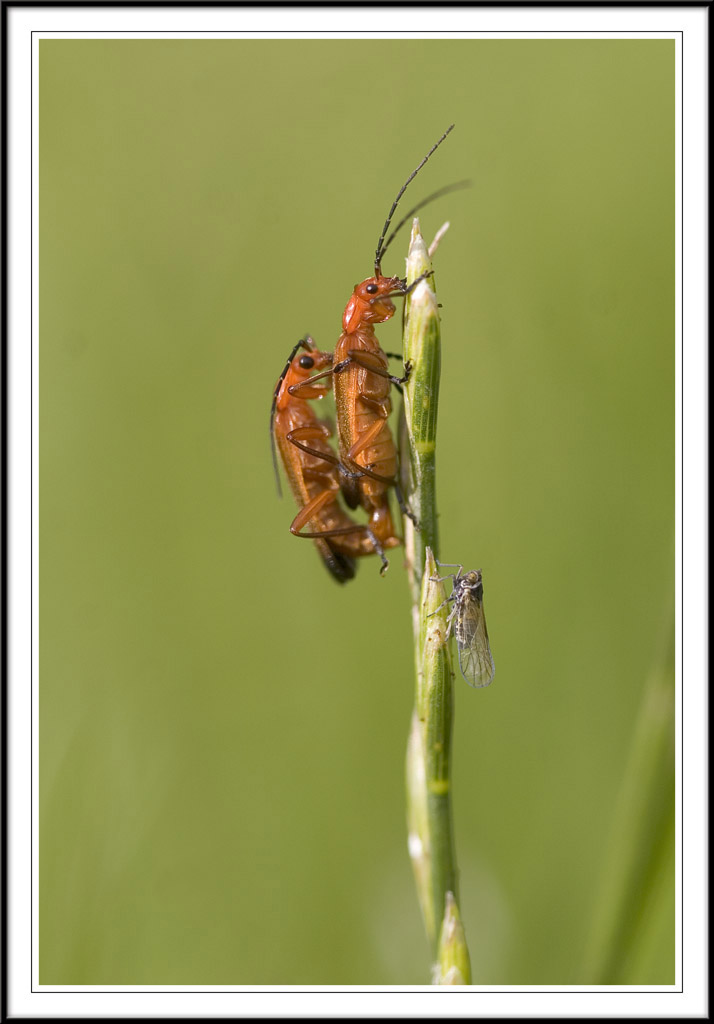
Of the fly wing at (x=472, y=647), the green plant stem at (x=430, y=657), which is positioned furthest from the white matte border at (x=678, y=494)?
the fly wing at (x=472, y=647)

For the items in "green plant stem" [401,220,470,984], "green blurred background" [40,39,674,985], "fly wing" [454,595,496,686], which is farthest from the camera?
"green blurred background" [40,39,674,985]

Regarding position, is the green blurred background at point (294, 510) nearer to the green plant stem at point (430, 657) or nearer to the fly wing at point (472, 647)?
the fly wing at point (472, 647)

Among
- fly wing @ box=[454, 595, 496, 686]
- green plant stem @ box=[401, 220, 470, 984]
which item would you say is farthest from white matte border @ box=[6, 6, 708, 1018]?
fly wing @ box=[454, 595, 496, 686]

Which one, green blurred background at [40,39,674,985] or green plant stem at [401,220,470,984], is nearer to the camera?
green plant stem at [401,220,470,984]

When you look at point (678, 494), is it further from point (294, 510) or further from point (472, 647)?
point (294, 510)

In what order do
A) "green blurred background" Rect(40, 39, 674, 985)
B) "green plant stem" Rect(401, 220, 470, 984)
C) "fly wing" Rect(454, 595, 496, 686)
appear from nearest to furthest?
"green plant stem" Rect(401, 220, 470, 984)
"fly wing" Rect(454, 595, 496, 686)
"green blurred background" Rect(40, 39, 674, 985)

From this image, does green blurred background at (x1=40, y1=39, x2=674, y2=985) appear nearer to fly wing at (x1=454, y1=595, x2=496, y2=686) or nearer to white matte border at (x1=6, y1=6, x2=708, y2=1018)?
white matte border at (x1=6, y1=6, x2=708, y2=1018)

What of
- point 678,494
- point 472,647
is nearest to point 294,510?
point 472,647

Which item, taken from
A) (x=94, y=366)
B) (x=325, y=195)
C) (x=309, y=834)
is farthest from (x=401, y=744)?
(x=325, y=195)
